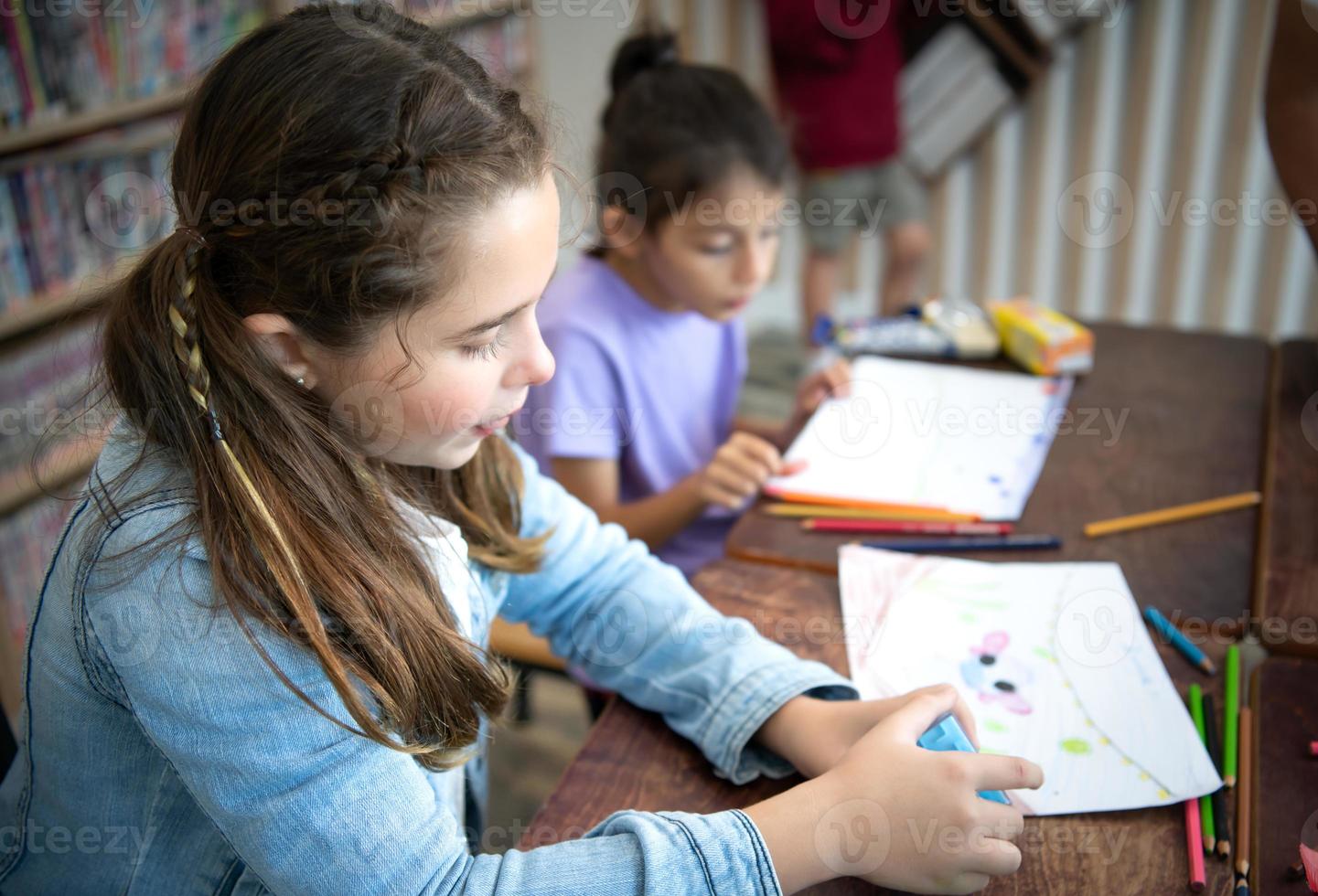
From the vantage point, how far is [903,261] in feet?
8.71

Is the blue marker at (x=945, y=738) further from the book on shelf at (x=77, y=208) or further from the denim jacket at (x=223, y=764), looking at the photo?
the book on shelf at (x=77, y=208)

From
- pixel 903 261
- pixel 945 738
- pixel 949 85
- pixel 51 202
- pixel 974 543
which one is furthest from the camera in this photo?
pixel 903 261

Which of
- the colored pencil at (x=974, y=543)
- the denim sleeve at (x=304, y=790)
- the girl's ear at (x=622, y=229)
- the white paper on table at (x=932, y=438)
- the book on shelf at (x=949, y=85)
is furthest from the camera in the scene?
the book on shelf at (x=949, y=85)

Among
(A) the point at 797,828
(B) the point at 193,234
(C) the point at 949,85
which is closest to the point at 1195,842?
(A) the point at 797,828

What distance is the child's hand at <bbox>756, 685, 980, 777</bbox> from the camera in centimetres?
71

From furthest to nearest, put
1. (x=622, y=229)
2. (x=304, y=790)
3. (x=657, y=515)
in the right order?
(x=622, y=229) → (x=657, y=515) → (x=304, y=790)

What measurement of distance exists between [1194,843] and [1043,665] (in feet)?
0.60

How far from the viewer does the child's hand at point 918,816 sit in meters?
0.61

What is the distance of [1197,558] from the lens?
906 mm

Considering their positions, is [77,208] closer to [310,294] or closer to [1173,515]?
[310,294]

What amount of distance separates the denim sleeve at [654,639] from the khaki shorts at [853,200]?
5.81ft

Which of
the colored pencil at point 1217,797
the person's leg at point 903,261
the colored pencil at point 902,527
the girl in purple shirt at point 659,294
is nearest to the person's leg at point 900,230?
the person's leg at point 903,261

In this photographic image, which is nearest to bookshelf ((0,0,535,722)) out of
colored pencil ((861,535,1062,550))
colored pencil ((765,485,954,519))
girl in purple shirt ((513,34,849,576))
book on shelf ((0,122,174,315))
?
book on shelf ((0,122,174,315))

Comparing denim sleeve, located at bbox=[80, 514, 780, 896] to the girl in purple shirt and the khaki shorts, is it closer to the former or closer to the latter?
the girl in purple shirt
